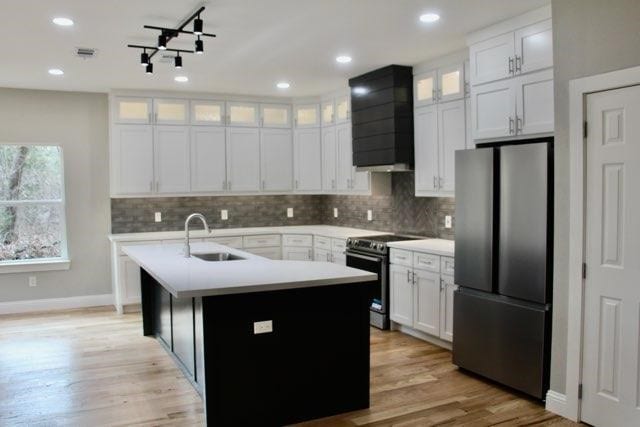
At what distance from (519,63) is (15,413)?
4.06 meters

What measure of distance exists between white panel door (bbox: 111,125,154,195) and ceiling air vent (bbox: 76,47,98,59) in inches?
65.1

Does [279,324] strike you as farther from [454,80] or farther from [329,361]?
[454,80]

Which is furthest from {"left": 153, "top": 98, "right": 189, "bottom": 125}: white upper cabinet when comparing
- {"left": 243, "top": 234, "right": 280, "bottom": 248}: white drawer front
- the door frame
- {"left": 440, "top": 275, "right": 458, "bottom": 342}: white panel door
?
the door frame

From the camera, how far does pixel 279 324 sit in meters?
3.36

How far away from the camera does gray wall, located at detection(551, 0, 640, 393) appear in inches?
120

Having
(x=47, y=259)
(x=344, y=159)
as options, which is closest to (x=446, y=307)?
(x=344, y=159)

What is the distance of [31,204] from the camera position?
6.54 meters

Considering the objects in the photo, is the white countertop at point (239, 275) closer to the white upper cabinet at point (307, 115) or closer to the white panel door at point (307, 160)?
the white panel door at point (307, 160)

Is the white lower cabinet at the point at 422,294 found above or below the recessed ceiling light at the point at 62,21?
below

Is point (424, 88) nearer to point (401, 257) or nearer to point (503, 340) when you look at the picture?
point (401, 257)

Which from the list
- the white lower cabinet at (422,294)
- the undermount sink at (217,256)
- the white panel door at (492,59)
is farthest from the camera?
the undermount sink at (217,256)

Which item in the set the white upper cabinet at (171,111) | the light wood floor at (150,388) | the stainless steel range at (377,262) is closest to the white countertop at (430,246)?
the stainless steel range at (377,262)

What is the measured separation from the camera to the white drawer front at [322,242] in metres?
6.40

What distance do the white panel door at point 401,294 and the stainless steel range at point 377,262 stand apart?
7 cm
